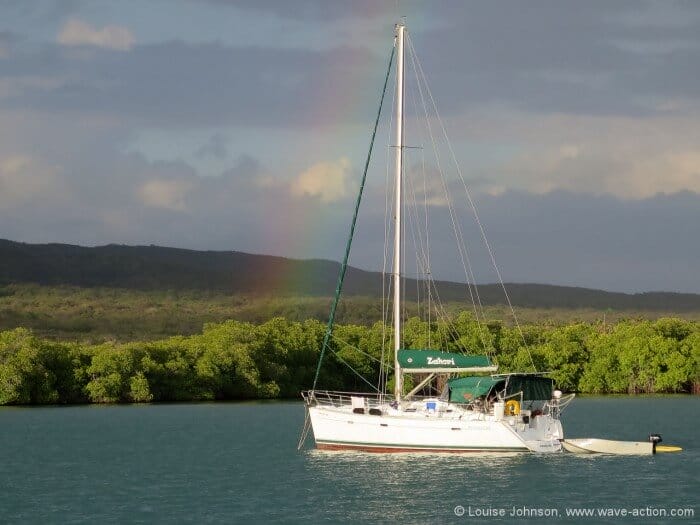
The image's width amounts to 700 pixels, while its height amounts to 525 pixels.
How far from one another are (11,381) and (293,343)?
3740 centimetres

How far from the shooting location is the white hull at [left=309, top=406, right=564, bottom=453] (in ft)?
201

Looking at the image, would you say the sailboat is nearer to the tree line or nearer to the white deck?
the white deck

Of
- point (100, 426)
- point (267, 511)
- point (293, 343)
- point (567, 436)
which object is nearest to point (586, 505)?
point (267, 511)

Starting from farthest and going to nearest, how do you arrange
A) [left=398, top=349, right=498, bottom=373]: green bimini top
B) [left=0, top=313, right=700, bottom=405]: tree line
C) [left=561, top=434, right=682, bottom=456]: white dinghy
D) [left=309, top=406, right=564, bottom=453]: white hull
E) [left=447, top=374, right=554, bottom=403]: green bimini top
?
[left=0, top=313, right=700, bottom=405]: tree line → [left=561, top=434, right=682, bottom=456]: white dinghy → [left=398, top=349, right=498, bottom=373]: green bimini top → [left=447, top=374, right=554, bottom=403]: green bimini top → [left=309, top=406, right=564, bottom=453]: white hull

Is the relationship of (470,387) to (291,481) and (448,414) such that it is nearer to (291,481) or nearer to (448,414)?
(448,414)

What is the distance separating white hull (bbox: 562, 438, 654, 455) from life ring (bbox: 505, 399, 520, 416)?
155 inches

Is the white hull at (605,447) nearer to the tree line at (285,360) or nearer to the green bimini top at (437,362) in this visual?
the green bimini top at (437,362)

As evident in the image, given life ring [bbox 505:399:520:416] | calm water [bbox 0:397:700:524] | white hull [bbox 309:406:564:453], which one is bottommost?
calm water [bbox 0:397:700:524]

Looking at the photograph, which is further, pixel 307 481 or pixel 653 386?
pixel 653 386

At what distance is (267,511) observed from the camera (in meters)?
50.2

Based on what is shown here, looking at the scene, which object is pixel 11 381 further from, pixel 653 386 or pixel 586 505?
pixel 586 505

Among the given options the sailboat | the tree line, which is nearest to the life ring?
the sailboat
